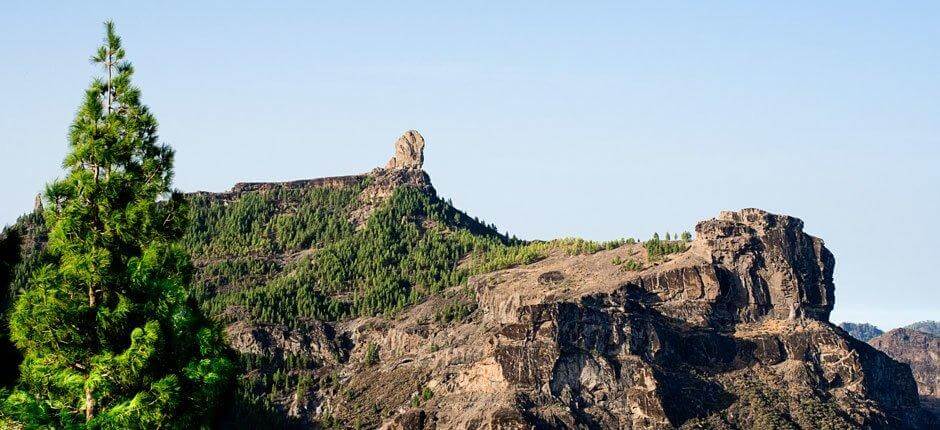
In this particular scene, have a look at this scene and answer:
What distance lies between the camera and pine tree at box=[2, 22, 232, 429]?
45.3m

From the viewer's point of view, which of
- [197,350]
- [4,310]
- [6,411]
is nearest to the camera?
[6,411]

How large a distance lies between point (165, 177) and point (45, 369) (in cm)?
815

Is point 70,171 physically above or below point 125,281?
above

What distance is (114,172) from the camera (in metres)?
48.4

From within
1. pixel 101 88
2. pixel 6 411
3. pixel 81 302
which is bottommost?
pixel 6 411

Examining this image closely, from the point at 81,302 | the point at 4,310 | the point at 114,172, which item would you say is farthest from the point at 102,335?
the point at 4,310

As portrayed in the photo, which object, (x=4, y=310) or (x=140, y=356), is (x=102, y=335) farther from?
(x=4, y=310)

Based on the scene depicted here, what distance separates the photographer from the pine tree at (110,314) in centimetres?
4531

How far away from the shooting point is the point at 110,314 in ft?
150

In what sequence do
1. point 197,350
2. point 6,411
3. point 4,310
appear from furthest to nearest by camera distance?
point 4,310, point 197,350, point 6,411

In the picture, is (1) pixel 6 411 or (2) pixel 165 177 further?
(2) pixel 165 177

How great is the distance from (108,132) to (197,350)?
856 cm

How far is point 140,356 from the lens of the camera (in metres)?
45.4

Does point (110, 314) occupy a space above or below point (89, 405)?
above
